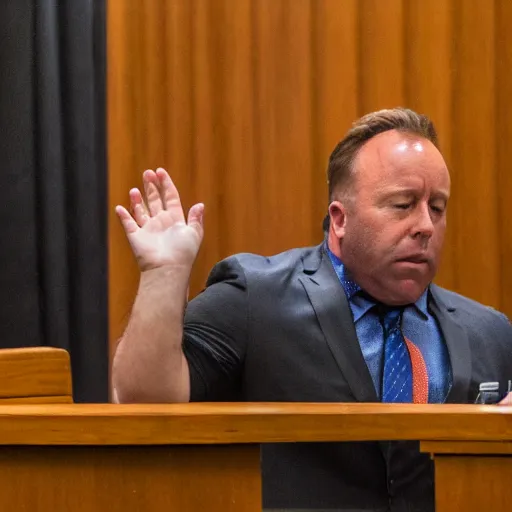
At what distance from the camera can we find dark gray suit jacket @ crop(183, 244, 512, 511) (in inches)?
57.3

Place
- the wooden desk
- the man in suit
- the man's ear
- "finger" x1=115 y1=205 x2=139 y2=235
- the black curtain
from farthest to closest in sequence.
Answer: the black curtain → the man's ear → the man in suit → "finger" x1=115 y1=205 x2=139 y2=235 → the wooden desk

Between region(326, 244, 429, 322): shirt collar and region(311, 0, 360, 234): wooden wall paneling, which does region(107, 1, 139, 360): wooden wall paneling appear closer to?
region(311, 0, 360, 234): wooden wall paneling

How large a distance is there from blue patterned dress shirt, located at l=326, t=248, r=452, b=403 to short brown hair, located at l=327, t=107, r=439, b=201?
18 centimetres

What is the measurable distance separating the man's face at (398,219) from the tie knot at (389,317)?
14 millimetres

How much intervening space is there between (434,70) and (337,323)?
2.86 ft

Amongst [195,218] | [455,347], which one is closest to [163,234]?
[195,218]

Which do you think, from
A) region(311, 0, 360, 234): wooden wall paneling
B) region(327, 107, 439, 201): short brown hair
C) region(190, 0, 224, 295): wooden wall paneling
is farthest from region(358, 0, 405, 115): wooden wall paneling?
region(327, 107, 439, 201): short brown hair

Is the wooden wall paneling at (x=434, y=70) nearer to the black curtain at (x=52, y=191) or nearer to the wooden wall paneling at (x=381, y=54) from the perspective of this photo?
the wooden wall paneling at (x=381, y=54)

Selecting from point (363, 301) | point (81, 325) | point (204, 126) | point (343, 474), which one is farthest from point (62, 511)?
point (204, 126)

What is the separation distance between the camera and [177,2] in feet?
6.93

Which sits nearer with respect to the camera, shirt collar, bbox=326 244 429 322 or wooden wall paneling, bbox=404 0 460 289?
shirt collar, bbox=326 244 429 322

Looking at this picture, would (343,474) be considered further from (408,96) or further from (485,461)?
(408,96)

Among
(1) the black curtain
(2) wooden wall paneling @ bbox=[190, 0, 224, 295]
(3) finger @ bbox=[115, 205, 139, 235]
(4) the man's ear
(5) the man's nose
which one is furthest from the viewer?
(2) wooden wall paneling @ bbox=[190, 0, 224, 295]

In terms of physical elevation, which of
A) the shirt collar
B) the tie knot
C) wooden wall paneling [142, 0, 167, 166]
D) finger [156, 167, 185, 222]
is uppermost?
wooden wall paneling [142, 0, 167, 166]
